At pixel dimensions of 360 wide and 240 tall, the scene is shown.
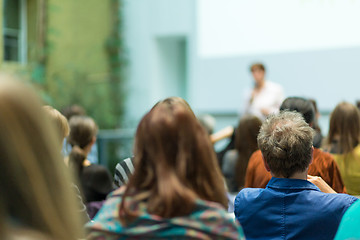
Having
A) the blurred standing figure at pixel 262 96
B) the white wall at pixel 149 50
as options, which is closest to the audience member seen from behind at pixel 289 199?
the blurred standing figure at pixel 262 96

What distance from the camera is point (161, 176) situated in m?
1.37

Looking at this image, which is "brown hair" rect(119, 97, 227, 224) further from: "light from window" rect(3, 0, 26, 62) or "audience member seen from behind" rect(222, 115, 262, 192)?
"light from window" rect(3, 0, 26, 62)

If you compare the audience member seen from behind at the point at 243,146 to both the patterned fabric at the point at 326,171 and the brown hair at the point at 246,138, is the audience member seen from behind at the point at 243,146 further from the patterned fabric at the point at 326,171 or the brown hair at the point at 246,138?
the patterned fabric at the point at 326,171

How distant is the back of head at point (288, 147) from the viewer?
1985 mm

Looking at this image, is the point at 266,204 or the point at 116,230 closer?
the point at 116,230

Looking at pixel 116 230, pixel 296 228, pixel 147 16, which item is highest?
pixel 147 16

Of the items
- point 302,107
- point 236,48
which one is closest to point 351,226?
point 302,107

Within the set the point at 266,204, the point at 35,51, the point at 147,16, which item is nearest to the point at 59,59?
the point at 35,51

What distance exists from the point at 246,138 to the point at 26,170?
9.17ft

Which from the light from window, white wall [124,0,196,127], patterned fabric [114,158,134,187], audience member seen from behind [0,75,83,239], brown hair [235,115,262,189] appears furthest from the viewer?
white wall [124,0,196,127]

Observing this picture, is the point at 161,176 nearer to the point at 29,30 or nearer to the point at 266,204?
the point at 266,204

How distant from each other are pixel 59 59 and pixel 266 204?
7.38 meters

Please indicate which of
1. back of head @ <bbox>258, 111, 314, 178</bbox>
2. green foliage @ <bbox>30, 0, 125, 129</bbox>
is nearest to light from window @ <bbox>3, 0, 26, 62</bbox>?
green foliage @ <bbox>30, 0, 125, 129</bbox>

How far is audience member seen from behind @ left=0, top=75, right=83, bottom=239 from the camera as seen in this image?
99 centimetres
